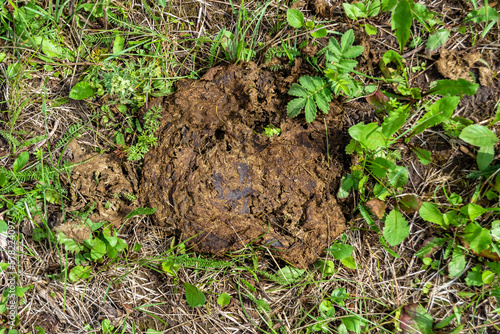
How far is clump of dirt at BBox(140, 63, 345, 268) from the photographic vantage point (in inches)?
90.0

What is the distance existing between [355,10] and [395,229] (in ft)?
5.82

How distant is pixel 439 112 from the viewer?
2.37 meters

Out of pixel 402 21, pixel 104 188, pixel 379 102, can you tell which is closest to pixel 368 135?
pixel 379 102

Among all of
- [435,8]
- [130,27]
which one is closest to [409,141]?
[435,8]

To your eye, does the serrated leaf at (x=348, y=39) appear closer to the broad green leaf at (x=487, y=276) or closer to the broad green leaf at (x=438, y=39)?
the broad green leaf at (x=438, y=39)

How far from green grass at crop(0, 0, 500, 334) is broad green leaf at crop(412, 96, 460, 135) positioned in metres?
0.01

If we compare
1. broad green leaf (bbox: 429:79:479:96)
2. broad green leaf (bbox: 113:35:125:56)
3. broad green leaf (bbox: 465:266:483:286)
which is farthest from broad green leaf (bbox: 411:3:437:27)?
broad green leaf (bbox: 113:35:125:56)

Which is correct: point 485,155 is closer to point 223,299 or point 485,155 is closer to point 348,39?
point 348,39

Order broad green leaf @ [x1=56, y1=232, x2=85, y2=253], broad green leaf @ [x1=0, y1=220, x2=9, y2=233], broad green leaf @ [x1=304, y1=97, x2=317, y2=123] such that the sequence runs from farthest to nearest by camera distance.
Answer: broad green leaf @ [x1=0, y1=220, x2=9, y2=233]
broad green leaf @ [x1=56, y1=232, x2=85, y2=253]
broad green leaf @ [x1=304, y1=97, x2=317, y2=123]

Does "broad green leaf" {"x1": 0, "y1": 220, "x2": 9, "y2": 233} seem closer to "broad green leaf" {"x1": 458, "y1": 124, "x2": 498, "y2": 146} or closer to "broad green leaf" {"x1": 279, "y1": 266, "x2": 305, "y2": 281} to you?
"broad green leaf" {"x1": 279, "y1": 266, "x2": 305, "y2": 281}

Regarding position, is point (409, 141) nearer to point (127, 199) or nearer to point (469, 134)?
point (469, 134)

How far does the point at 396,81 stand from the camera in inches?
96.2

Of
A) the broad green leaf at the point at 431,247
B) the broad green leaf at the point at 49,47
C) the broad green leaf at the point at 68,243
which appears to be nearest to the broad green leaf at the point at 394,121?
the broad green leaf at the point at 431,247

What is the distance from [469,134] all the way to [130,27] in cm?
286
